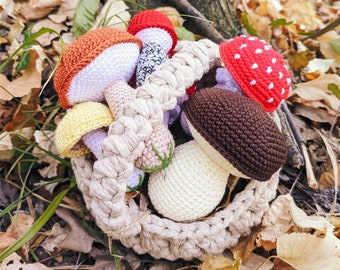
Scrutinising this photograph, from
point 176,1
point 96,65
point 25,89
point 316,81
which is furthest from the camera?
point 176,1

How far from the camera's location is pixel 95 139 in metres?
1.04

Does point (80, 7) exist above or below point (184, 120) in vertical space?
above

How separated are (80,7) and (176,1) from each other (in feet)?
1.21

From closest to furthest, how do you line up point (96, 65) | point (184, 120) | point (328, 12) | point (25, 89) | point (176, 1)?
point (96, 65) < point (184, 120) < point (25, 89) < point (176, 1) < point (328, 12)

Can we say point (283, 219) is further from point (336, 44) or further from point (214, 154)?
point (336, 44)

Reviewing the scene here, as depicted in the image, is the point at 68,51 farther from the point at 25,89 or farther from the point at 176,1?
the point at 176,1

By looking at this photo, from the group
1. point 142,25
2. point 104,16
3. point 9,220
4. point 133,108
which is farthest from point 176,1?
point 9,220

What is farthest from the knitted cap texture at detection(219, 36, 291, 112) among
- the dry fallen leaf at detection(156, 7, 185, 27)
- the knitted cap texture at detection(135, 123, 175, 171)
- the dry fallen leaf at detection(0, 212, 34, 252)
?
the dry fallen leaf at detection(0, 212, 34, 252)

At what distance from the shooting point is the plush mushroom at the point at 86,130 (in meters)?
1.00

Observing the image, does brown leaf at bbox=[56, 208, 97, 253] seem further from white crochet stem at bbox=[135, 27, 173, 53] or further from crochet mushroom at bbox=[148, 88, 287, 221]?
white crochet stem at bbox=[135, 27, 173, 53]

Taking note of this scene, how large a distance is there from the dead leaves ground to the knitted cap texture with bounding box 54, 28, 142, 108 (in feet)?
0.62

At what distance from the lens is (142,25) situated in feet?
3.84

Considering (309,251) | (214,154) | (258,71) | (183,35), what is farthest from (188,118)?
(183,35)

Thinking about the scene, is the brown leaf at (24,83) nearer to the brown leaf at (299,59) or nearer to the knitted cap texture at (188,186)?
the knitted cap texture at (188,186)
